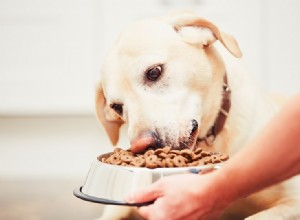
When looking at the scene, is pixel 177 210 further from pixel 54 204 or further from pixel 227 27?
pixel 227 27

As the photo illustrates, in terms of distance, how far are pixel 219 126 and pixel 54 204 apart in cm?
100

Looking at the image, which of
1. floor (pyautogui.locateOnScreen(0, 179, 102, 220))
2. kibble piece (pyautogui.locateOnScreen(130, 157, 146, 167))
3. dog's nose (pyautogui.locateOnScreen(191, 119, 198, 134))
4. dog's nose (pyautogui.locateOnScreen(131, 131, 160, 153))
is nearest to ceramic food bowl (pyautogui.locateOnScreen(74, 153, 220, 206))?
kibble piece (pyautogui.locateOnScreen(130, 157, 146, 167))

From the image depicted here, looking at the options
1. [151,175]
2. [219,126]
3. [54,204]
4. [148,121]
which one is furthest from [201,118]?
[54,204]

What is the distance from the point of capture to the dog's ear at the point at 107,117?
202 centimetres

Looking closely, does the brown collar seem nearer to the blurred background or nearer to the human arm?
the human arm

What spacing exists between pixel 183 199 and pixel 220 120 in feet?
2.38

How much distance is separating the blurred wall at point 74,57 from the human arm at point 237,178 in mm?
1912

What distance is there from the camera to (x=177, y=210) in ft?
4.00

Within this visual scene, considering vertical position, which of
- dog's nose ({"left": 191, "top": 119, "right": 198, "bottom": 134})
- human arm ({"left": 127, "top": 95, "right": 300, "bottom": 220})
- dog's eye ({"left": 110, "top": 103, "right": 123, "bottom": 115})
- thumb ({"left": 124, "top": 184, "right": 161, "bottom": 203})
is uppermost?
dog's eye ({"left": 110, "top": 103, "right": 123, "bottom": 115})

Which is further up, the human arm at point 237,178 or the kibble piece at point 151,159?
the kibble piece at point 151,159

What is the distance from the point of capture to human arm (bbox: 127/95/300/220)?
3.53ft

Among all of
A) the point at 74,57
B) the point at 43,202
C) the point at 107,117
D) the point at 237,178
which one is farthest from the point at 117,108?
the point at 74,57

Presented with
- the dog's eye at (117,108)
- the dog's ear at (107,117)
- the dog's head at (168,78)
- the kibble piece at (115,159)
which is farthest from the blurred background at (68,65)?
the kibble piece at (115,159)

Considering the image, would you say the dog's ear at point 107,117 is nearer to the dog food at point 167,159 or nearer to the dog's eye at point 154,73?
the dog's eye at point 154,73
